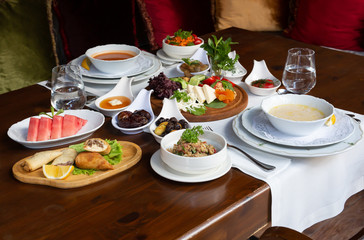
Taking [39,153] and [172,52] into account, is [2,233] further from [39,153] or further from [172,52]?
[172,52]

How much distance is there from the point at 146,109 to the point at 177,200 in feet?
1.79

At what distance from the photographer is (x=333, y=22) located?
305cm

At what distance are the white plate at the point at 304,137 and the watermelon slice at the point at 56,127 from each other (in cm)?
59

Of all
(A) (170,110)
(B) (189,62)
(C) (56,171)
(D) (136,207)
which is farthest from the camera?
(B) (189,62)

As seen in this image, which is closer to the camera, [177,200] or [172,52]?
[177,200]

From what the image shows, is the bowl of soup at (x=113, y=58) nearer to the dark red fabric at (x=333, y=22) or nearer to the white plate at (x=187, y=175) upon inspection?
the white plate at (x=187, y=175)

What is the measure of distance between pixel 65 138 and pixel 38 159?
0.15 meters

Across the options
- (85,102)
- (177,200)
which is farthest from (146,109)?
(177,200)

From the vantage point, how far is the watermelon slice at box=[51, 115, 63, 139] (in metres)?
1.34

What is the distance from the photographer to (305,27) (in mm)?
3184

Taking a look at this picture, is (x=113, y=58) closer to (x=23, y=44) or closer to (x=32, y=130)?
(x=32, y=130)

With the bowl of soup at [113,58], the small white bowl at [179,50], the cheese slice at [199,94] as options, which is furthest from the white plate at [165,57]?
the cheese slice at [199,94]

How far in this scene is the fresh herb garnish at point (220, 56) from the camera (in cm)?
179

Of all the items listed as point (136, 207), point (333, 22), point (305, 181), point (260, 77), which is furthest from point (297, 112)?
point (333, 22)
